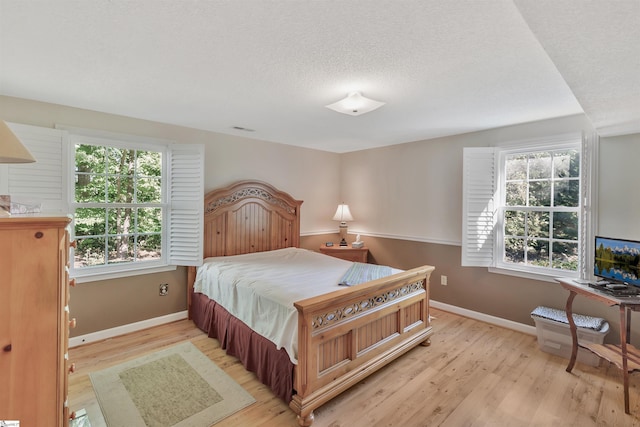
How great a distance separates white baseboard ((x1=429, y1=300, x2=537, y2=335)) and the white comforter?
1.53 meters

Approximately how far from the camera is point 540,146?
307cm

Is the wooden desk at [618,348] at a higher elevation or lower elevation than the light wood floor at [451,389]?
higher

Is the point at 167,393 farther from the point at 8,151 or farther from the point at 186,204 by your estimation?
the point at 186,204

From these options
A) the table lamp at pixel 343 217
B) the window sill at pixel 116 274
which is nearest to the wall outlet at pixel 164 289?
the window sill at pixel 116 274

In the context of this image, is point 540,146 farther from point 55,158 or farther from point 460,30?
point 55,158

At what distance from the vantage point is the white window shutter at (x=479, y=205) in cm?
338

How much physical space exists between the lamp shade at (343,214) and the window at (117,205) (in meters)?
2.59

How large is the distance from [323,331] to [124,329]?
7.90 feet

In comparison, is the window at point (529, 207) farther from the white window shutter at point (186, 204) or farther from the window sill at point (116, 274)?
the window sill at point (116, 274)

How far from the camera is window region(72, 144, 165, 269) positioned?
2.93 metres

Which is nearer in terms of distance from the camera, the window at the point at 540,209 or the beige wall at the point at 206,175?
the beige wall at the point at 206,175

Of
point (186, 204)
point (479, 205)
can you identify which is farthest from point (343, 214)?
point (186, 204)

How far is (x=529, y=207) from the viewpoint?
Answer: 322 centimetres

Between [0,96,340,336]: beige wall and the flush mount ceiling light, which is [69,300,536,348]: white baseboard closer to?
[0,96,340,336]: beige wall
